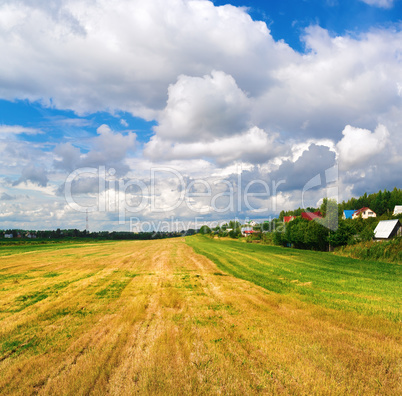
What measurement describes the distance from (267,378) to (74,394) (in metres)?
3.90

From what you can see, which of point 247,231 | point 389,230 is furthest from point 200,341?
point 247,231

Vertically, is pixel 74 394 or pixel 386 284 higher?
pixel 74 394

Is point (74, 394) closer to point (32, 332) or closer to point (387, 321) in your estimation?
point (32, 332)

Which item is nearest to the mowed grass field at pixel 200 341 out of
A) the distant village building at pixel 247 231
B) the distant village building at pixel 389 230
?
the distant village building at pixel 389 230

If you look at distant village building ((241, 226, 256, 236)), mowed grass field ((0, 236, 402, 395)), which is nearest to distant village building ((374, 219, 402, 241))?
mowed grass field ((0, 236, 402, 395))

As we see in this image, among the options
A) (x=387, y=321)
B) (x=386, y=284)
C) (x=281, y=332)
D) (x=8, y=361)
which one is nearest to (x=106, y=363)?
(x=8, y=361)

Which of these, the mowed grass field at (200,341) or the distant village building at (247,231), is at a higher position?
the mowed grass field at (200,341)

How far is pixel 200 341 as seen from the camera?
7215 mm

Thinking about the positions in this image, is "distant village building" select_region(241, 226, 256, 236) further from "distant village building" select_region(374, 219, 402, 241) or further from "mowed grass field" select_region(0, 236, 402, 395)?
"mowed grass field" select_region(0, 236, 402, 395)

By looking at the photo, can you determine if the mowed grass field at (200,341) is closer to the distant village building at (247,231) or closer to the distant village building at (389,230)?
the distant village building at (389,230)

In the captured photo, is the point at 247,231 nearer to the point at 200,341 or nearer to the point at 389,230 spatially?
the point at 389,230

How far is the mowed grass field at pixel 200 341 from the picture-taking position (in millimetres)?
5344

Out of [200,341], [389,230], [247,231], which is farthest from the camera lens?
[247,231]

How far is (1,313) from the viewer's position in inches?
381
